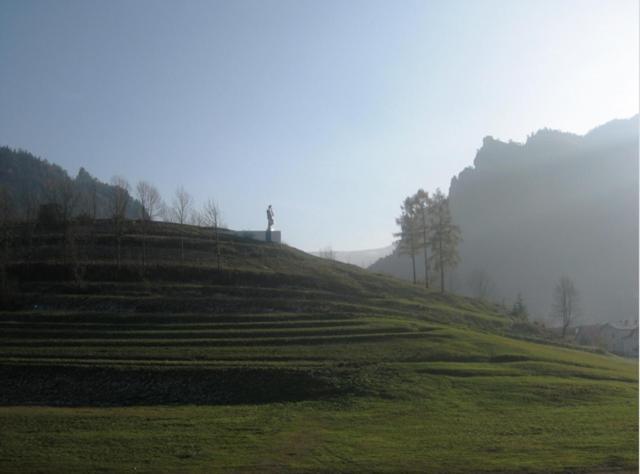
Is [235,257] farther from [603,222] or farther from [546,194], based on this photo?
[546,194]

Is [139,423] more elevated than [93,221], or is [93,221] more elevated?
[93,221]

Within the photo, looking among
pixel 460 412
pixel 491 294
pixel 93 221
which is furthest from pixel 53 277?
pixel 491 294

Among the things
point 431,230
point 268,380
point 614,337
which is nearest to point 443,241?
point 431,230

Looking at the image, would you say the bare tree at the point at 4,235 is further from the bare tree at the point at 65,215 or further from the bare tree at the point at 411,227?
the bare tree at the point at 411,227

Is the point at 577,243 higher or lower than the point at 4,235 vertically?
higher

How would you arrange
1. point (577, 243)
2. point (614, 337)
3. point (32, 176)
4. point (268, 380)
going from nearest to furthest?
point (268, 380) < point (614, 337) < point (32, 176) < point (577, 243)

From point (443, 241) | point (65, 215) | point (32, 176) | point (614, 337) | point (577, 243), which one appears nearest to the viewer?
point (443, 241)

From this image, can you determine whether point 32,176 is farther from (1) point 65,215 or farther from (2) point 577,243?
(2) point 577,243

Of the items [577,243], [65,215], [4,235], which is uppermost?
[577,243]

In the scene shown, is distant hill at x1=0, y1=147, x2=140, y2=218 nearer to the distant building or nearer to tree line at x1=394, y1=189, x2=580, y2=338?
tree line at x1=394, y1=189, x2=580, y2=338

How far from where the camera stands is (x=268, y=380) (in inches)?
1241

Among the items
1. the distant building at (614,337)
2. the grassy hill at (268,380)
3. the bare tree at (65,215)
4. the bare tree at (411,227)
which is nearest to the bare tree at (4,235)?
the grassy hill at (268,380)

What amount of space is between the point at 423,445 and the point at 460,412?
22.4 feet

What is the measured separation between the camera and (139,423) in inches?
859
